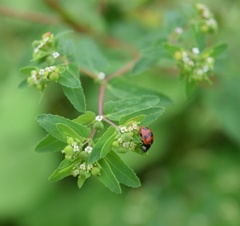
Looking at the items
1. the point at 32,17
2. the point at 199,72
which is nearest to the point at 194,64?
the point at 199,72

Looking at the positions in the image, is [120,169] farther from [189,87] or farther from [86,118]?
[189,87]

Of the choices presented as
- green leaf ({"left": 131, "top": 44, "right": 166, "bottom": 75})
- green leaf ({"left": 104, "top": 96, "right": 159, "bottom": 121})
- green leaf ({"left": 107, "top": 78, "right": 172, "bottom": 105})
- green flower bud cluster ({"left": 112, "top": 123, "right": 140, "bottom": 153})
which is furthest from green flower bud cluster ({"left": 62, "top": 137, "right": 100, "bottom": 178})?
green leaf ({"left": 131, "top": 44, "right": 166, "bottom": 75})

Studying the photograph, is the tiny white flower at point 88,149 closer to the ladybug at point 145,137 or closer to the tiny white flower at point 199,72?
the ladybug at point 145,137

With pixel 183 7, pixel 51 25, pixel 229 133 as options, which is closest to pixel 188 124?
pixel 229 133

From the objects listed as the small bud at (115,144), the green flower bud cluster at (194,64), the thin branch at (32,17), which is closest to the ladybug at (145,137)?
the small bud at (115,144)

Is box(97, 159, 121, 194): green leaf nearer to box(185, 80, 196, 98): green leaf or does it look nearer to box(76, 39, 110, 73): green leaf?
box(185, 80, 196, 98): green leaf

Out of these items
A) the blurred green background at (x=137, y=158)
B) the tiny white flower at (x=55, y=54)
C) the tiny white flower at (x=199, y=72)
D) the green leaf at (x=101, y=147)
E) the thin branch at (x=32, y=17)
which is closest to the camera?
the green leaf at (x=101, y=147)

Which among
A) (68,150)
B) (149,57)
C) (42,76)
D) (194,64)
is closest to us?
(68,150)
